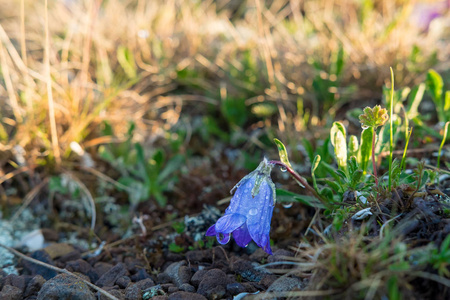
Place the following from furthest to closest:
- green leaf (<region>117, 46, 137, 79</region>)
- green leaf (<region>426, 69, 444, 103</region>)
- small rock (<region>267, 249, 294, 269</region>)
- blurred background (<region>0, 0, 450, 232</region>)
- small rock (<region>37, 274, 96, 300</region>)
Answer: green leaf (<region>117, 46, 137, 79</region>)
blurred background (<region>0, 0, 450, 232</region>)
green leaf (<region>426, 69, 444, 103</region>)
small rock (<region>267, 249, 294, 269</region>)
small rock (<region>37, 274, 96, 300</region>)

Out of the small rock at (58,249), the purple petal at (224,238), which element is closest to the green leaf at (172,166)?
the small rock at (58,249)

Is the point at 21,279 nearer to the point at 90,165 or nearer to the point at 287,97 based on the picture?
the point at 90,165

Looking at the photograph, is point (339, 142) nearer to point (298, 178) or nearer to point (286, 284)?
point (298, 178)

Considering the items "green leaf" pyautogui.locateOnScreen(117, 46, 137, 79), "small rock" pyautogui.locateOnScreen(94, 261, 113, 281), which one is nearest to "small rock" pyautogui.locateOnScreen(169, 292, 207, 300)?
"small rock" pyautogui.locateOnScreen(94, 261, 113, 281)

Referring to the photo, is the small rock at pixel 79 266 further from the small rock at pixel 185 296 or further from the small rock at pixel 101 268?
the small rock at pixel 185 296

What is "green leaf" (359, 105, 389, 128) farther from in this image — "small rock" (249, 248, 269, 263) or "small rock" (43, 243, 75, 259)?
"small rock" (43, 243, 75, 259)

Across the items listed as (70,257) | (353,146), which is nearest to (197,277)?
(70,257)
